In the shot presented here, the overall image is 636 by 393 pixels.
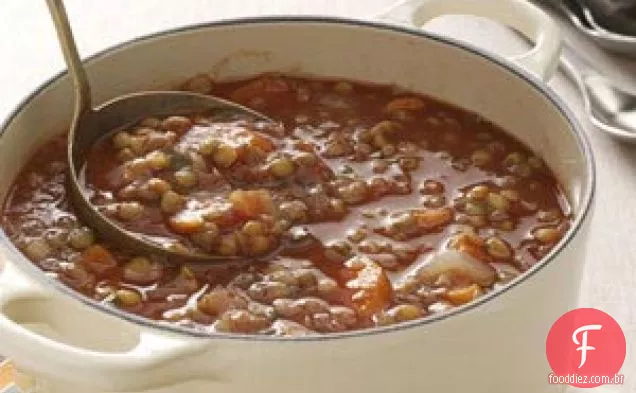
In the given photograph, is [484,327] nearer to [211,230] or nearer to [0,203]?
[211,230]

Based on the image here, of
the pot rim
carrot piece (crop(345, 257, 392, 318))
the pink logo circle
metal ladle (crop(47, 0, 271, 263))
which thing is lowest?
the pink logo circle

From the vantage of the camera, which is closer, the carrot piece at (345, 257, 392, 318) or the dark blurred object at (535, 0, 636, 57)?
the carrot piece at (345, 257, 392, 318)

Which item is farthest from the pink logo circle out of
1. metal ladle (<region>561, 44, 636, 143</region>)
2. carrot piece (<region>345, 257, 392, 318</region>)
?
metal ladle (<region>561, 44, 636, 143</region>)

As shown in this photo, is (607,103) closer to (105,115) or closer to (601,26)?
(601,26)

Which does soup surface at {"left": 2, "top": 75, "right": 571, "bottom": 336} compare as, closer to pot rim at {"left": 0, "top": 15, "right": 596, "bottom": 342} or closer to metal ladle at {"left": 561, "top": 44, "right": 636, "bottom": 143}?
pot rim at {"left": 0, "top": 15, "right": 596, "bottom": 342}

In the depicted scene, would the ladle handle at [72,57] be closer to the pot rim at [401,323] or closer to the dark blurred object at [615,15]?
the pot rim at [401,323]

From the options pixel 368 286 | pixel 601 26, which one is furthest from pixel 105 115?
pixel 601 26
